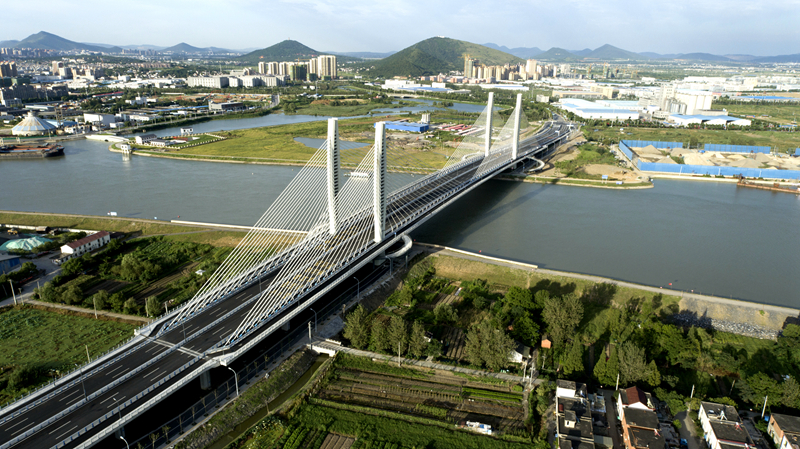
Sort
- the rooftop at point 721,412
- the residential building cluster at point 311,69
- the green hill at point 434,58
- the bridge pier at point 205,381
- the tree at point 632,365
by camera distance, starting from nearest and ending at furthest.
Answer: the rooftop at point 721,412, the bridge pier at point 205,381, the tree at point 632,365, the residential building cluster at point 311,69, the green hill at point 434,58

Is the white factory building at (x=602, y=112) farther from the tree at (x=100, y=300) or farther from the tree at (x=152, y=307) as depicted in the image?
the tree at (x=100, y=300)

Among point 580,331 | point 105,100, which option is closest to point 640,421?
point 580,331

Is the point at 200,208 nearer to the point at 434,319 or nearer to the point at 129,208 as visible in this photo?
the point at 129,208

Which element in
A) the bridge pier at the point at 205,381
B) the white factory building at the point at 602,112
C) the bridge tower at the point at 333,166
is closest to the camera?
the bridge pier at the point at 205,381

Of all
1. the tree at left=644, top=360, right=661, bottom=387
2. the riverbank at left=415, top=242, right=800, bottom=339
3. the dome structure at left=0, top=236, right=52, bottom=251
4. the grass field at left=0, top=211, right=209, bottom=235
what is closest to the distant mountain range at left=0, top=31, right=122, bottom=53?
the grass field at left=0, top=211, right=209, bottom=235

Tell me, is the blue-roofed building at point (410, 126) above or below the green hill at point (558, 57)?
below

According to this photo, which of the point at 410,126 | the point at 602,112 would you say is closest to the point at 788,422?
the point at 410,126

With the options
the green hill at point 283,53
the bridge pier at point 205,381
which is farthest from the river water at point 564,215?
the green hill at point 283,53
